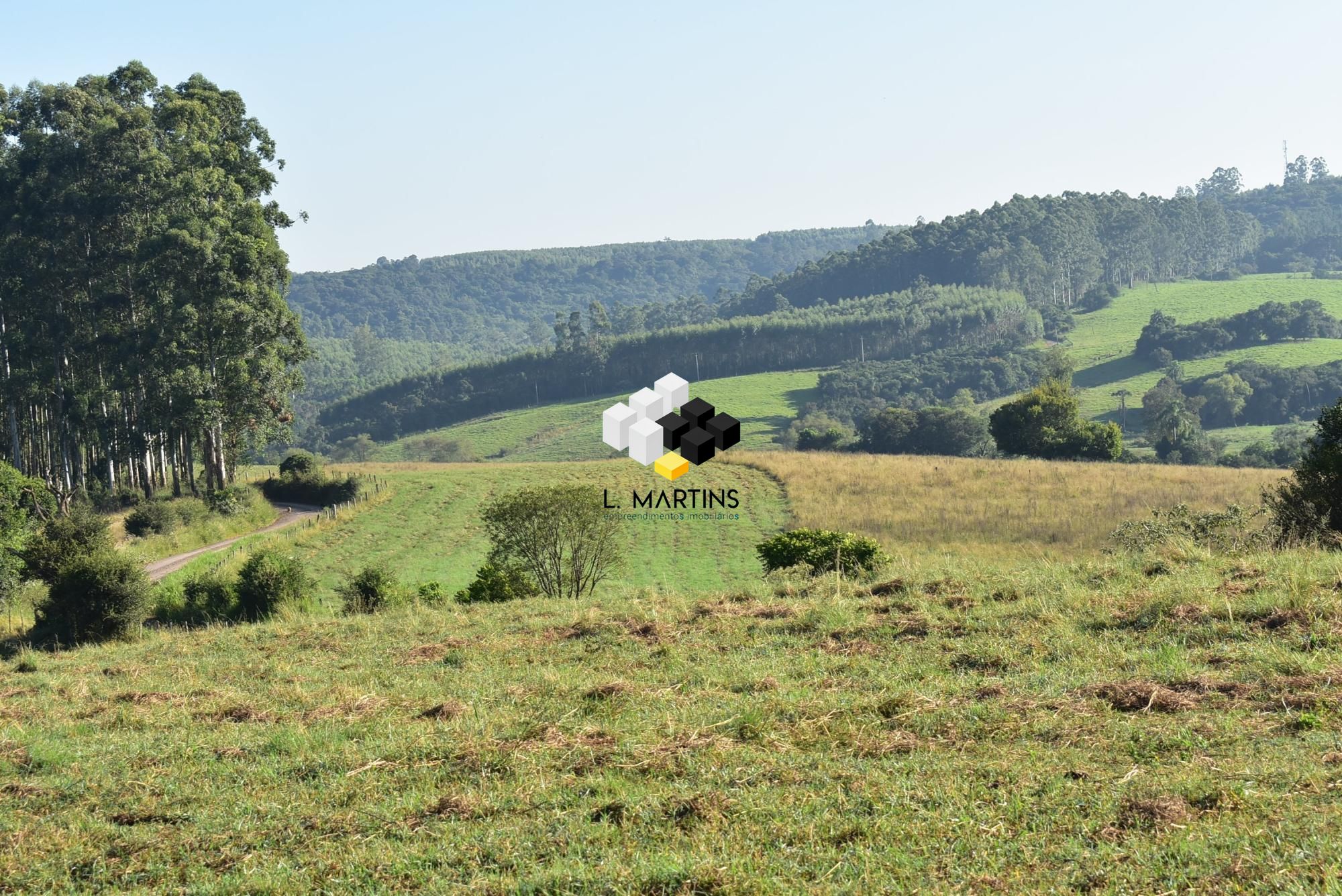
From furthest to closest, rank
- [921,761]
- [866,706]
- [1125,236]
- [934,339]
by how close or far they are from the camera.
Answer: [1125,236], [934,339], [866,706], [921,761]

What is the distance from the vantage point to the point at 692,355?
140 m

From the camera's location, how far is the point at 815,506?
45438mm

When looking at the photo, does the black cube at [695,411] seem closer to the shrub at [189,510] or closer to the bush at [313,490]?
the bush at [313,490]

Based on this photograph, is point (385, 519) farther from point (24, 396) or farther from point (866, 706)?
point (866, 706)

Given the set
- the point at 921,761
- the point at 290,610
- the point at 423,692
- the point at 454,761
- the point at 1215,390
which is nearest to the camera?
the point at 921,761

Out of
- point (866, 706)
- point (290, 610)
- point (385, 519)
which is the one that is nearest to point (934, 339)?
point (385, 519)

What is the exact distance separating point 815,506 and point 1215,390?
6527 cm

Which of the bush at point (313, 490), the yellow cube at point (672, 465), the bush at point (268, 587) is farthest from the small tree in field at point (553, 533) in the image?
the bush at point (313, 490)

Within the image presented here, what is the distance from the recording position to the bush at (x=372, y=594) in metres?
19.9

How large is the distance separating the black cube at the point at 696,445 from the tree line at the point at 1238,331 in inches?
2934

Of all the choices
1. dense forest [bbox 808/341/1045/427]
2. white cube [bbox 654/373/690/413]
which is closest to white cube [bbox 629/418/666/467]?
white cube [bbox 654/373/690/413]

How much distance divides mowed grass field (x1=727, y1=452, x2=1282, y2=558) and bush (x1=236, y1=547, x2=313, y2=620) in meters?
18.1

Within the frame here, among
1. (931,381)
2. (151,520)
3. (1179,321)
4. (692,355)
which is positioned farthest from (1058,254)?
(151,520)

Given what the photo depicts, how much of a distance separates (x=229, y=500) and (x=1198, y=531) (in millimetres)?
36315
